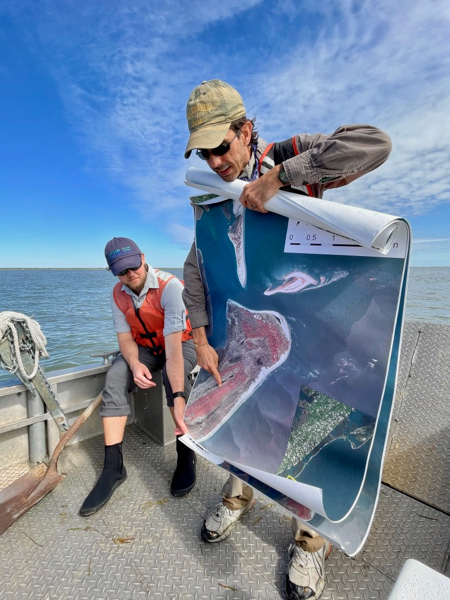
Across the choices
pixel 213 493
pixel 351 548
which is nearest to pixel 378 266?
pixel 351 548

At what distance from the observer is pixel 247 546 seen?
1782 millimetres

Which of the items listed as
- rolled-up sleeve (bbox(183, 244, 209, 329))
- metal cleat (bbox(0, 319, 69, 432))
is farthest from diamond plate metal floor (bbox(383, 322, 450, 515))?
metal cleat (bbox(0, 319, 69, 432))

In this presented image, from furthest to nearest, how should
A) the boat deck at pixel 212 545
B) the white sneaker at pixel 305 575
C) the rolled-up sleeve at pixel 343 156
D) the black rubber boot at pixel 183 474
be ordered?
the black rubber boot at pixel 183 474 < the boat deck at pixel 212 545 < the white sneaker at pixel 305 575 < the rolled-up sleeve at pixel 343 156

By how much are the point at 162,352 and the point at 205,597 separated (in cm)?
146

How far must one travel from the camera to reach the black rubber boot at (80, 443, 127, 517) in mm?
2054

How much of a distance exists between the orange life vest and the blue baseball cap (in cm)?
24

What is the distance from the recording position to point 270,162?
145 cm

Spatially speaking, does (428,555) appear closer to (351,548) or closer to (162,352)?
(351,548)

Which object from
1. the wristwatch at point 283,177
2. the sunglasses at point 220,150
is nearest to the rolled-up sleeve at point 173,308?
the sunglasses at point 220,150

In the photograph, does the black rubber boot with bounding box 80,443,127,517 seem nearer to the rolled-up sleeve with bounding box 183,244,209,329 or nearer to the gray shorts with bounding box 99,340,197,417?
the gray shorts with bounding box 99,340,197,417

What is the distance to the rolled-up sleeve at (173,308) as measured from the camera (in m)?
2.34

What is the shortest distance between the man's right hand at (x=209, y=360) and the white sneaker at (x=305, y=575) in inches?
32.7

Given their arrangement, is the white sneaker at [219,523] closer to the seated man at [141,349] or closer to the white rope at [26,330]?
the seated man at [141,349]

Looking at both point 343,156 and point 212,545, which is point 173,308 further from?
point 343,156
